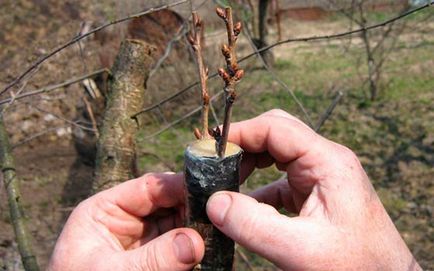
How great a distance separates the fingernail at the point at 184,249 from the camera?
4.27 feet

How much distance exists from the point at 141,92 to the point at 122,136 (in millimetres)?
245

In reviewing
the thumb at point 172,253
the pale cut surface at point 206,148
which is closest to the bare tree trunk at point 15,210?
the thumb at point 172,253

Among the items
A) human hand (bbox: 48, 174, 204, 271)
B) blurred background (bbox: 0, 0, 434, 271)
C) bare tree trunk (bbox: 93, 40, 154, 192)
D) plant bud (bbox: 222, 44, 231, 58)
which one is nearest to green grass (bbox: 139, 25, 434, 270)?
blurred background (bbox: 0, 0, 434, 271)

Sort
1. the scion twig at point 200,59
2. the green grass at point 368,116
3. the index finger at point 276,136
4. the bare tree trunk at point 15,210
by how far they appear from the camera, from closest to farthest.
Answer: the scion twig at point 200,59 < the index finger at point 276,136 < the bare tree trunk at point 15,210 < the green grass at point 368,116

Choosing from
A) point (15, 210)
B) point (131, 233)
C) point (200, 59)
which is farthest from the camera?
point (15, 210)

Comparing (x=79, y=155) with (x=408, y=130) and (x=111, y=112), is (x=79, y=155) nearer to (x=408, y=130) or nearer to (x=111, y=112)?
(x=111, y=112)

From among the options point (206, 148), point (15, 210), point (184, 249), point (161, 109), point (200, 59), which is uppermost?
point (200, 59)

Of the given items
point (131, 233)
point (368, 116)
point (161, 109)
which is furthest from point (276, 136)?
point (368, 116)

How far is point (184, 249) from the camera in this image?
1.30m

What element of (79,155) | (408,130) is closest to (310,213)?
(79,155)

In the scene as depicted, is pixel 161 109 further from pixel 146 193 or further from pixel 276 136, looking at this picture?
pixel 276 136

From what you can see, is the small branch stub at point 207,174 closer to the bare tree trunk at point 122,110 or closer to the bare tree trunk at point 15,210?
the bare tree trunk at point 15,210

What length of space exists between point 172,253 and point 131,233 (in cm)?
42

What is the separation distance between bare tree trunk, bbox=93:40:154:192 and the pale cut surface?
1425mm
